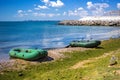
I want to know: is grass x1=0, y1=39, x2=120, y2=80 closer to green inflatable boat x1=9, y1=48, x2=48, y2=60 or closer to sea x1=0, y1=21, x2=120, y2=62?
green inflatable boat x1=9, y1=48, x2=48, y2=60

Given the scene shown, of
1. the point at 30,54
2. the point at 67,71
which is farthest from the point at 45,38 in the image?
the point at 67,71

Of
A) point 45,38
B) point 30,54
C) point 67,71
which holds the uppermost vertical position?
point 30,54

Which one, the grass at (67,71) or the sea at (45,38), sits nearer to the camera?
the grass at (67,71)

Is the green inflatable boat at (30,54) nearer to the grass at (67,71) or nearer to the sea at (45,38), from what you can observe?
the grass at (67,71)

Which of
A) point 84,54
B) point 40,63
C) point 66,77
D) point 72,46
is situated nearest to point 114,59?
point 66,77

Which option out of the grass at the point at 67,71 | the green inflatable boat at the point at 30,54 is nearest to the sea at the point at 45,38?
the green inflatable boat at the point at 30,54

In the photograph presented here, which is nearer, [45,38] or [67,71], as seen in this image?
[67,71]

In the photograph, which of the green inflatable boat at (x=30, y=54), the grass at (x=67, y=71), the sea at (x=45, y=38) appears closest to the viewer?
the grass at (x=67, y=71)

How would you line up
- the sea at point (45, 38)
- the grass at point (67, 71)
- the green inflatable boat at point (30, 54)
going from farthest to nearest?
the sea at point (45, 38), the green inflatable boat at point (30, 54), the grass at point (67, 71)

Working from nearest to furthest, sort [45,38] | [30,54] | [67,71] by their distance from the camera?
1. [67,71]
2. [30,54]
3. [45,38]

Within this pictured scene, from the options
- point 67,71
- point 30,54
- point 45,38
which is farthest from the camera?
point 45,38

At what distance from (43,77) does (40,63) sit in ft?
22.8

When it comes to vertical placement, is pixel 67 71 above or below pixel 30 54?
below

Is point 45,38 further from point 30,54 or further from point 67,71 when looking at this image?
point 67,71
